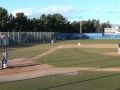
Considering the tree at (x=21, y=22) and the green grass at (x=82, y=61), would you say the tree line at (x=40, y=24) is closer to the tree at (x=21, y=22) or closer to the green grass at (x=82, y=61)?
the tree at (x=21, y=22)

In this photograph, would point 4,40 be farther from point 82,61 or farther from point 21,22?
point 82,61

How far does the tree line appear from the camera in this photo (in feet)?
324

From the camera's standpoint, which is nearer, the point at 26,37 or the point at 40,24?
the point at 26,37

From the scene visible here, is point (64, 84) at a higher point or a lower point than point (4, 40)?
lower

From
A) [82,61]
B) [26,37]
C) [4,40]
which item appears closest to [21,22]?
[26,37]

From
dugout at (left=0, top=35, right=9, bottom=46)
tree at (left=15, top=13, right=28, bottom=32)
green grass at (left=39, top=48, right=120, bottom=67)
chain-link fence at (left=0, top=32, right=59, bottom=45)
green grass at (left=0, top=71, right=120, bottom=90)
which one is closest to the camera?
green grass at (left=0, top=71, right=120, bottom=90)

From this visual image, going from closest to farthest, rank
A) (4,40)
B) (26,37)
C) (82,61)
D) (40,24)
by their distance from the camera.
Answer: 1. (82,61)
2. (4,40)
3. (26,37)
4. (40,24)

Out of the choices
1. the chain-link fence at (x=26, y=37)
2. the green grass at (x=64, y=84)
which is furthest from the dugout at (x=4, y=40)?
the green grass at (x=64, y=84)

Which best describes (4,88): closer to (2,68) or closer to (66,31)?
(2,68)

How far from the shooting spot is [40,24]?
391 feet

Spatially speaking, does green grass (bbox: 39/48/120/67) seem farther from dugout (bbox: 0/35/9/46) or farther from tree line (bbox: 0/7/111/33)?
tree line (bbox: 0/7/111/33)

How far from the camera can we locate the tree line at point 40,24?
98.7m

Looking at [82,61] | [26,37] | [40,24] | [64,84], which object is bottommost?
[82,61]

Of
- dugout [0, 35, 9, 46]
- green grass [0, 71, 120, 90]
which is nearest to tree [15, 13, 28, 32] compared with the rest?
dugout [0, 35, 9, 46]
